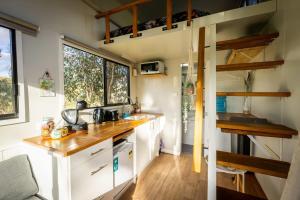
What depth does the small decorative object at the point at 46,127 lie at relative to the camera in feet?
4.38

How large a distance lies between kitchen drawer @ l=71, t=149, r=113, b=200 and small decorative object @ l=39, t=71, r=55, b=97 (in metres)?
0.85

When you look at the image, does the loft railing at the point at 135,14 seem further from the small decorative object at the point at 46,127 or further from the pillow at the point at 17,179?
the pillow at the point at 17,179

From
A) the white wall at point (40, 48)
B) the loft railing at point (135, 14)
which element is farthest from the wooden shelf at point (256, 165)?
the white wall at point (40, 48)

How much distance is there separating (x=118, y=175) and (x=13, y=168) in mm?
942

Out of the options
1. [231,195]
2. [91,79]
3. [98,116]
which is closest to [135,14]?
[91,79]

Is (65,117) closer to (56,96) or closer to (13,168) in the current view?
(56,96)

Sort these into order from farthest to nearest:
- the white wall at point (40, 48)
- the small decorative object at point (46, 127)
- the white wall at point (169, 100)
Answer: the white wall at point (169, 100) → the small decorative object at point (46, 127) → the white wall at point (40, 48)

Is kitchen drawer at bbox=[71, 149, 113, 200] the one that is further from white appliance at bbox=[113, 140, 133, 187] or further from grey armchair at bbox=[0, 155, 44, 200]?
grey armchair at bbox=[0, 155, 44, 200]

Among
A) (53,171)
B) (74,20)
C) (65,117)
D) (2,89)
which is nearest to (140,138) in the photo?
(65,117)

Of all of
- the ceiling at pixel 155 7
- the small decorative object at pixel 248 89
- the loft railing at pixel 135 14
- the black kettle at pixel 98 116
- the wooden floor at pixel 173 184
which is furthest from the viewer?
the ceiling at pixel 155 7

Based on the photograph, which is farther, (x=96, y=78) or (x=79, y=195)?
(x=96, y=78)

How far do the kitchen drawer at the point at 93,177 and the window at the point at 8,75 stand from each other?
78 centimetres

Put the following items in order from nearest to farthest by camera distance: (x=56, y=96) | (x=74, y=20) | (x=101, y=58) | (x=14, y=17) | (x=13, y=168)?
(x=13, y=168) < (x=14, y=17) < (x=56, y=96) < (x=74, y=20) < (x=101, y=58)

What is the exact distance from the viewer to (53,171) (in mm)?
1090
